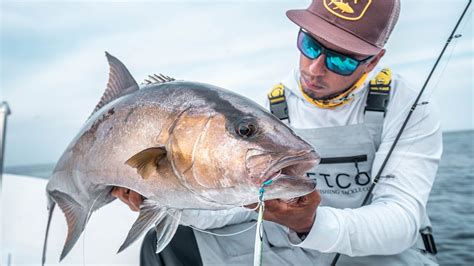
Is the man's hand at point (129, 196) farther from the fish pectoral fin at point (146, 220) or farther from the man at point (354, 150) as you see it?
the fish pectoral fin at point (146, 220)

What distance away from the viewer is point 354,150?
2346 mm

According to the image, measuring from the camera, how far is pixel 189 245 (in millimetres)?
2389

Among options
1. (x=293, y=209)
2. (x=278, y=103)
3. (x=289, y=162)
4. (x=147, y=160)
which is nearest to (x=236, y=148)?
(x=289, y=162)

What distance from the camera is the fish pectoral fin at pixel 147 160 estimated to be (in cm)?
135

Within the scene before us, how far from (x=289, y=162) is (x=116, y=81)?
41.1 inches

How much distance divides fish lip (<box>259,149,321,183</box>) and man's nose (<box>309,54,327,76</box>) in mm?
1078

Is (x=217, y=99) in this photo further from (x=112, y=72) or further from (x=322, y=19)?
(x=322, y=19)

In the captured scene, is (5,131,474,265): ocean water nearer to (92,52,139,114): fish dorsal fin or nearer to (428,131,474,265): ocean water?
(428,131,474,265): ocean water

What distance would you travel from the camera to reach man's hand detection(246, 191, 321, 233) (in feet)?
4.90

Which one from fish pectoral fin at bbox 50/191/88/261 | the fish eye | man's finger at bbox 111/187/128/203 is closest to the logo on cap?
the fish eye

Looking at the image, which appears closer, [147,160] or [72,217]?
[147,160]

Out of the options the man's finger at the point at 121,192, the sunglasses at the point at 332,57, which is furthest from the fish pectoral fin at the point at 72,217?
the sunglasses at the point at 332,57

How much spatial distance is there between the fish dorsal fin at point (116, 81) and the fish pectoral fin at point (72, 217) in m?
0.52

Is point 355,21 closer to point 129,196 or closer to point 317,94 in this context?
point 317,94
